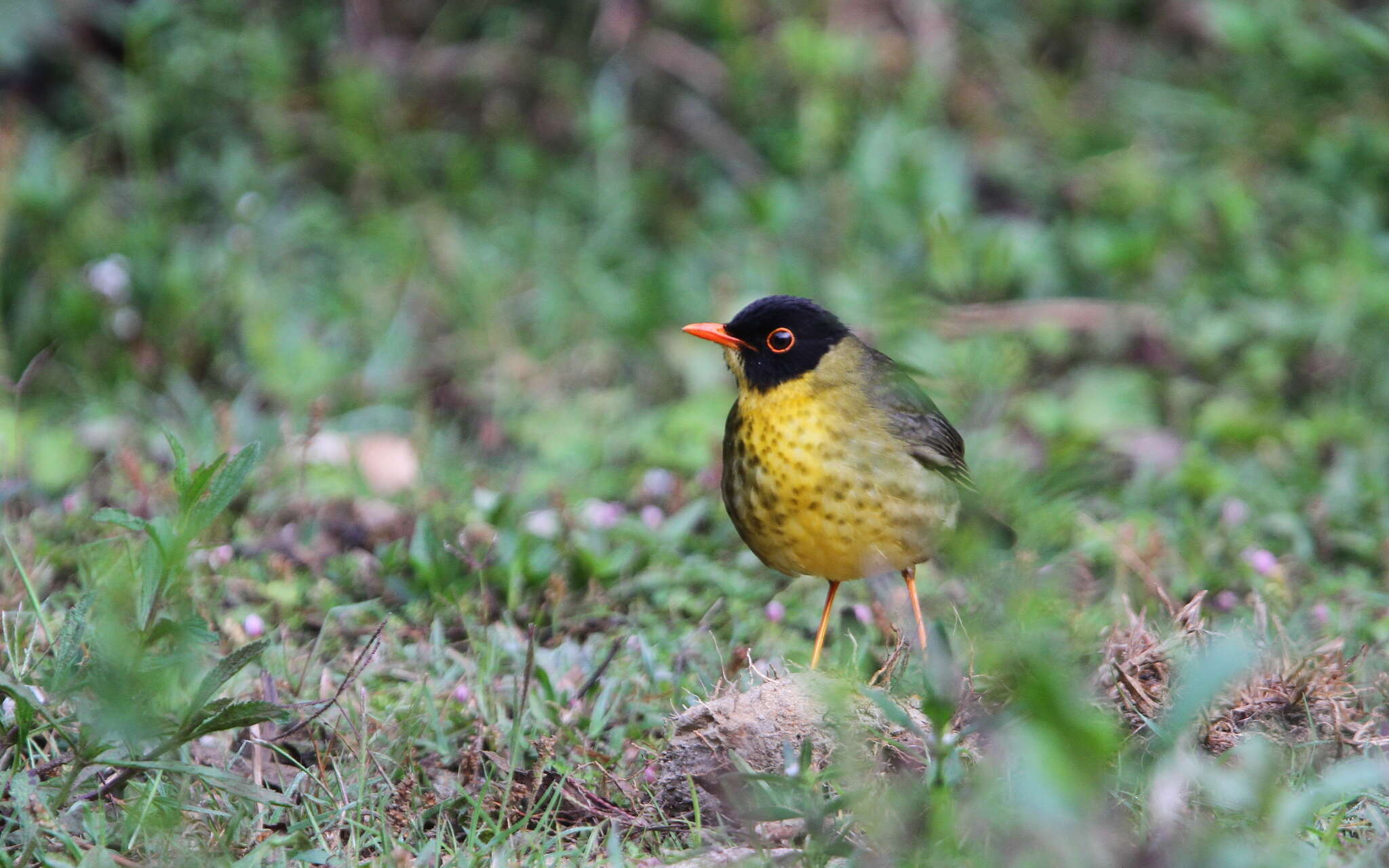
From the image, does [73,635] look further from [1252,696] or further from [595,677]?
[1252,696]

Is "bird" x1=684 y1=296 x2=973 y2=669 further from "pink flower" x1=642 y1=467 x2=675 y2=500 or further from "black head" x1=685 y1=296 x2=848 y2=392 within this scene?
"pink flower" x1=642 y1=467 x2=675 y2=500

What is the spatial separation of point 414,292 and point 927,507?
364 cm

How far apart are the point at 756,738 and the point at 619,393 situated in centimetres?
327

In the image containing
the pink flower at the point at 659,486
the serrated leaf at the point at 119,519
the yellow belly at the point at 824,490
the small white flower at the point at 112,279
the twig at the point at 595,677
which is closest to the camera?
the serrated leaf at the point at 119,519

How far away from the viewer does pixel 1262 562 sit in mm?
4844

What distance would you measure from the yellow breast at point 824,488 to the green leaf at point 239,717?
1404 millimetres

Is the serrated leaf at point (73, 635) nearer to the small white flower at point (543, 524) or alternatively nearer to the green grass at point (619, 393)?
the green grass at point (619, 393)

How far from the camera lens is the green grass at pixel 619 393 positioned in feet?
10.3

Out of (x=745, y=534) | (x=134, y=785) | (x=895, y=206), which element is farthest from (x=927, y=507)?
(x=895, y=206)

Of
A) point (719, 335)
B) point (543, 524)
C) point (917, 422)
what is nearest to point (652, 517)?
point (543, 524)

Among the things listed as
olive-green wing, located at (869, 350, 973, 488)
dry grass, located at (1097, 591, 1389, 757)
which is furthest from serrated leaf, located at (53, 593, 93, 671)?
dry grass, located at (1097, 591, 1389, 757)

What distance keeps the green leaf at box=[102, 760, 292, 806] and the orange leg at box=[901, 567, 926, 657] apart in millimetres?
1533

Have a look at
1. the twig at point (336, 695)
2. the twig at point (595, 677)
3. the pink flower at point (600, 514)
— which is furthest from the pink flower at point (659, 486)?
the twig at point (336, 695)

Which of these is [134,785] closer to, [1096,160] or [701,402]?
[701,402]
